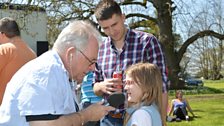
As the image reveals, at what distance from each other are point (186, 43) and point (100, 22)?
20906mm

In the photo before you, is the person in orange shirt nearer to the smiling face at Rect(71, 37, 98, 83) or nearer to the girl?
the girl

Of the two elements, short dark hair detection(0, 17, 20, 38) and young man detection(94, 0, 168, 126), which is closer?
young man detection(94, 0, 168, 126)

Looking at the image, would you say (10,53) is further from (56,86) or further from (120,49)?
(56,86)

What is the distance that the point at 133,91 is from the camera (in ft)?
10.8

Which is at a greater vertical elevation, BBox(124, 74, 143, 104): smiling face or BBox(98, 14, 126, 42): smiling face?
BBox(98, 14, 126, 42): smiling face

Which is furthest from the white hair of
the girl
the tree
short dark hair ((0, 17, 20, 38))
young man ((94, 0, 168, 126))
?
the tree

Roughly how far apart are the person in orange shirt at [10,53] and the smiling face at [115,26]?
4.76 ft

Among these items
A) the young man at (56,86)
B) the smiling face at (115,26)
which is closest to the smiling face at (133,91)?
the smiling face at (115,26)

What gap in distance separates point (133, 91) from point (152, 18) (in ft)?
64.8

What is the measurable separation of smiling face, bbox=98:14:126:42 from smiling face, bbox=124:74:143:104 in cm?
51

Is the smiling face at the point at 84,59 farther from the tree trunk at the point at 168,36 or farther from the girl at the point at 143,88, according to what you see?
the tree trunk at the point at 168,36

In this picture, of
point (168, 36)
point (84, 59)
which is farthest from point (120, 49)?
point (168, 36)

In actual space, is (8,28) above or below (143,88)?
above

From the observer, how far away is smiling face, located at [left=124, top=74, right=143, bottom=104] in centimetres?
328
